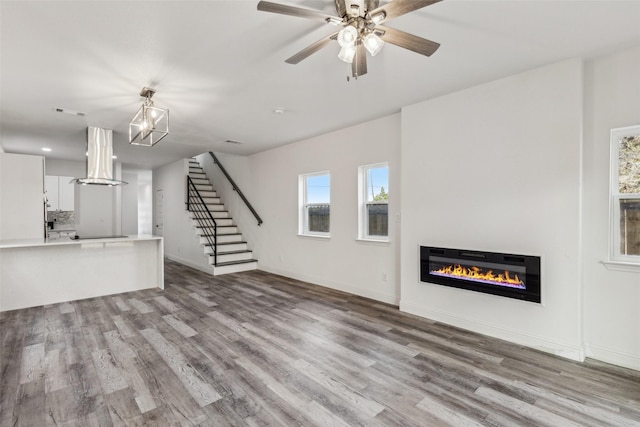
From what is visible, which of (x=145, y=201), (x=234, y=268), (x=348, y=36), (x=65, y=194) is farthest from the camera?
(x=145, y=201)

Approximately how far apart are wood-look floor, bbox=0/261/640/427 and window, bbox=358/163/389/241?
4.19ft

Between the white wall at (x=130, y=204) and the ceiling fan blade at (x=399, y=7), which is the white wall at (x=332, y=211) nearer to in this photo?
the ceiling fan blade at (x=399, y=7)

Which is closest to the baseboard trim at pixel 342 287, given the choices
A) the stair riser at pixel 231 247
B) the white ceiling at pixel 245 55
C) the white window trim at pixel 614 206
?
the stair riser at pixel 231 247

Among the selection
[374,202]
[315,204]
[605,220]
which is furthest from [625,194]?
[315,204]

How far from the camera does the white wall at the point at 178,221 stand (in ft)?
23.3

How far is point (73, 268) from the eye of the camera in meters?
4.66

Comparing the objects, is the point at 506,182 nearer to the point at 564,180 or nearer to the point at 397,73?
the point at 564,180

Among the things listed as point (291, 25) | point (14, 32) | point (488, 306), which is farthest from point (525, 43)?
point (14, 32)

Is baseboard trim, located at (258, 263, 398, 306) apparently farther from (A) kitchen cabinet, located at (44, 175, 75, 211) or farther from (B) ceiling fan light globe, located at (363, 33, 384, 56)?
(A) kitchen cabinet, located at (44, 175, 75, 211)

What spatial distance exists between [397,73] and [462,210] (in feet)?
5.54

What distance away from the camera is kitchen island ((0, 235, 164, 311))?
421cm

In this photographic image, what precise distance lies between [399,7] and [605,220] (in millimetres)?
2659

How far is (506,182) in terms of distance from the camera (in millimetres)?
3135

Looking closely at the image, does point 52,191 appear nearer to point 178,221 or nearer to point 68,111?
point 178,221
